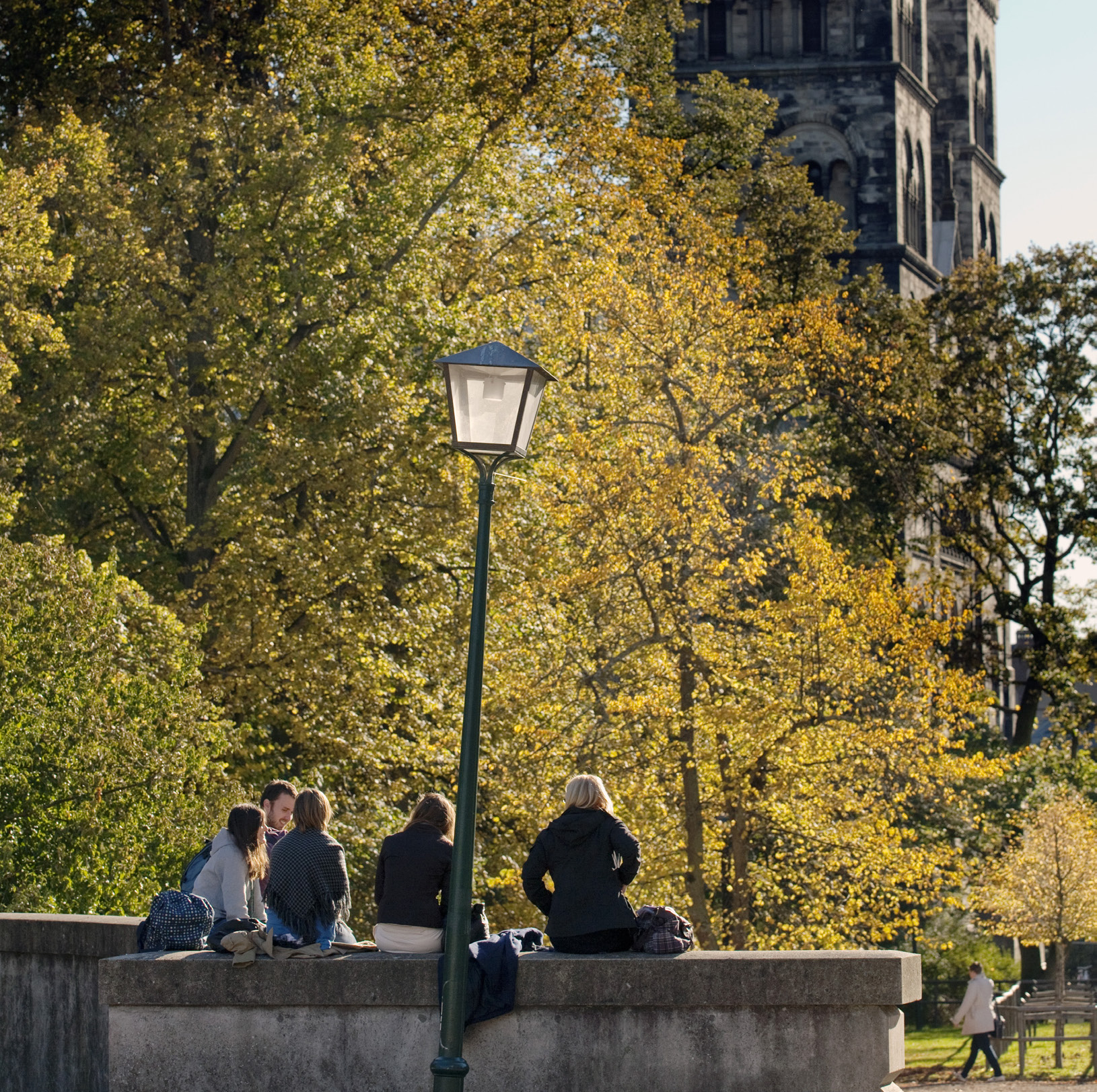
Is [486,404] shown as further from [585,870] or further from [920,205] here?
[920,205]

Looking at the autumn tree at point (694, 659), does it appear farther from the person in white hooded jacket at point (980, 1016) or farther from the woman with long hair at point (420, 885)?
the woman with long hair at point (420, 885)

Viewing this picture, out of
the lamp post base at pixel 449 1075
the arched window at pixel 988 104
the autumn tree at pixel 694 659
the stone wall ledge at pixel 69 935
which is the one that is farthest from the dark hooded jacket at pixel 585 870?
the arched window at pixel 988 104

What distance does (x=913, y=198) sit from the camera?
56906 millimetres

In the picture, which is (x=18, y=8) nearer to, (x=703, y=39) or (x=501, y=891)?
(x=501, y=891)

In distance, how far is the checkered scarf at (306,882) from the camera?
7793mm

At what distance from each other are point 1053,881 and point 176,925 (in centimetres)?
3068

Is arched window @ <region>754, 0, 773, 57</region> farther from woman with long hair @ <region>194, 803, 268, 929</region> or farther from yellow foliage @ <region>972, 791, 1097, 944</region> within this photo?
woman with long hair @ <region>194, 803, 268, 929</region>

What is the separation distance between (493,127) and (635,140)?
296 cm

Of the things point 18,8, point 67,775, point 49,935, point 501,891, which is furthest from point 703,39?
point 49,935

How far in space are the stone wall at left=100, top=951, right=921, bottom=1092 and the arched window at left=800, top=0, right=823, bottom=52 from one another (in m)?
52.3

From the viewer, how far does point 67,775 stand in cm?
1498

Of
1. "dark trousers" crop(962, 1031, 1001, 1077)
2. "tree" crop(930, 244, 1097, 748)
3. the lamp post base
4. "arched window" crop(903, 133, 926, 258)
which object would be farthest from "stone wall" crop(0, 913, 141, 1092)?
"arched window" crop(903, 133, 926, 258)

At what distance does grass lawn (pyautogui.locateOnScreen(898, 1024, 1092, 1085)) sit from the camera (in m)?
25.5

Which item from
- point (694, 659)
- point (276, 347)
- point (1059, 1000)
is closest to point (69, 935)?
point (694, 659)
